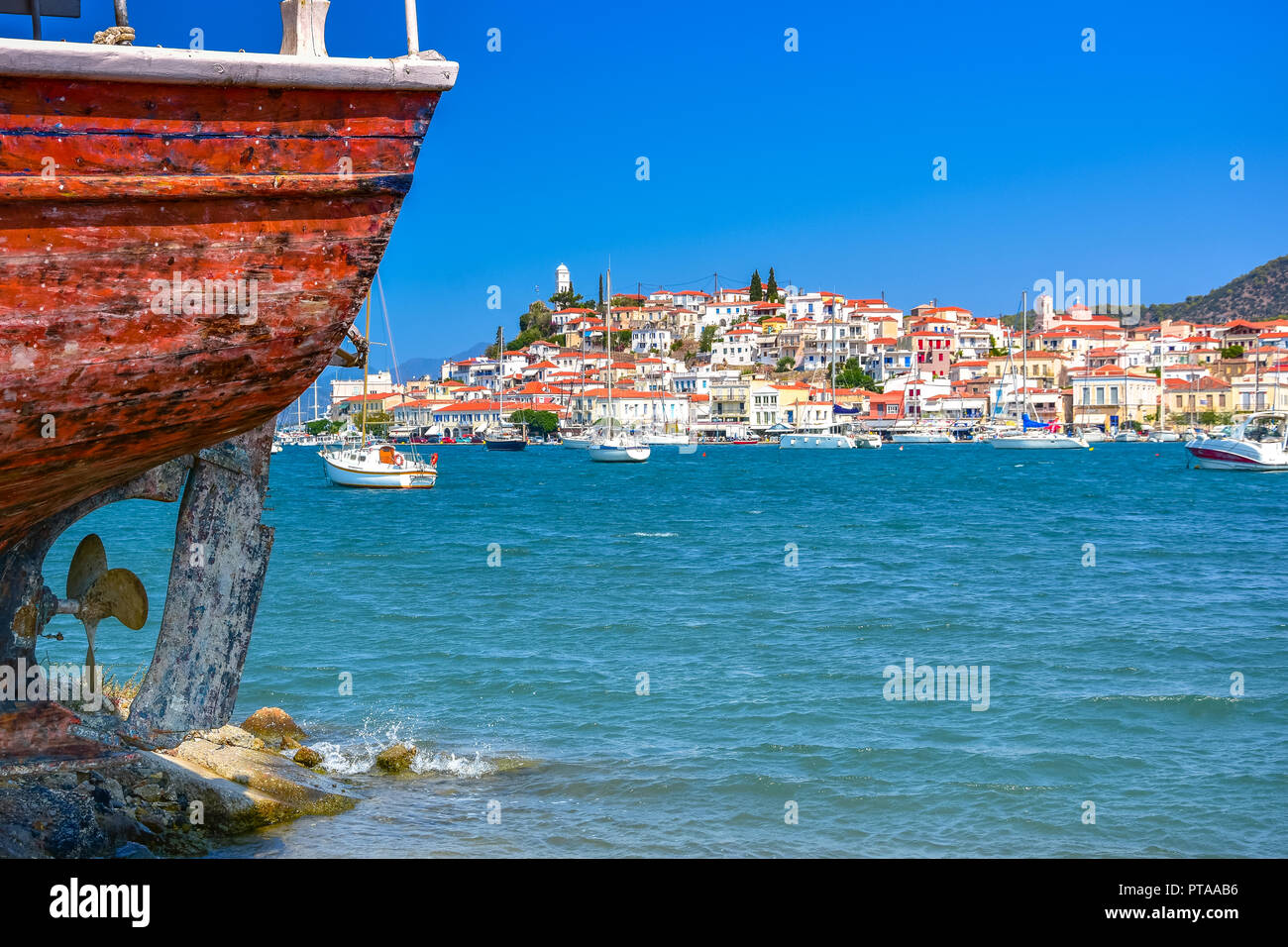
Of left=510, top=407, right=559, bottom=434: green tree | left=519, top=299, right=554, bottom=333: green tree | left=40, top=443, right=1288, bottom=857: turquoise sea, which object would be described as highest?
left=519, top=299, right=554, bottom=333: green tree

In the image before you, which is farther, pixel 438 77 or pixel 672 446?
pixel 672 446

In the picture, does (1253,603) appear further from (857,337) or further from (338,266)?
(857,337)

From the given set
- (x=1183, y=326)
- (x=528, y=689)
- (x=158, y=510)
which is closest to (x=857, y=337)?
(x=1183, y=326)

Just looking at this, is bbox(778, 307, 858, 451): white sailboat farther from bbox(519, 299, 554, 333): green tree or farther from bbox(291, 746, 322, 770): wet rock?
bbox(291, 746, 322, 770): wet rock

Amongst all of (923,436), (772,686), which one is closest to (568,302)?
(923,436)

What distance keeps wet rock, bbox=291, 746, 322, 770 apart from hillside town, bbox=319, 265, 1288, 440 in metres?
110

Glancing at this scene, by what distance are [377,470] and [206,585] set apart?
4485cm

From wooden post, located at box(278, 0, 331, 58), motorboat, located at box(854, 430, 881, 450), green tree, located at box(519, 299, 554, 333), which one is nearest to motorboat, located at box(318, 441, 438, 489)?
wooden post, located at box(278, 0, 331, 58)

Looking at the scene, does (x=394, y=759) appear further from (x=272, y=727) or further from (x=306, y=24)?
(x=306, y=24)

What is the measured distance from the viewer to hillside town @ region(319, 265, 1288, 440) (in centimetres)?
13525

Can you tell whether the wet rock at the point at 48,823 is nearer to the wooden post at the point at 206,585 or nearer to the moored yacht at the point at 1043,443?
the wooden post at the point at 206,585

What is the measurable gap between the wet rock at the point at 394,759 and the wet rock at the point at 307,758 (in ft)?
1.73

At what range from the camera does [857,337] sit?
520ft

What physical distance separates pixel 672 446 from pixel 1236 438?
70.7 metres
